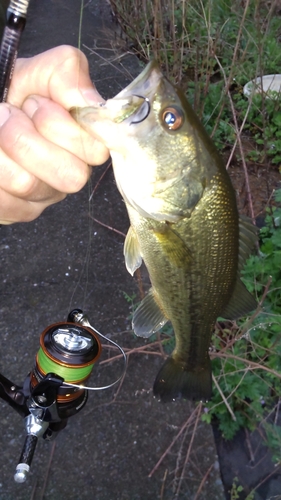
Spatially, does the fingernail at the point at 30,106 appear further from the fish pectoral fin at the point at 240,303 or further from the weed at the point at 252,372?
the weed at the point at 252,372

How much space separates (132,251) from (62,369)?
453mm

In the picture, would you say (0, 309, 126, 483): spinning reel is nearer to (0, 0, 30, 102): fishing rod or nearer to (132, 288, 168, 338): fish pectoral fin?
(132, 288, 168, 338): fish pectoral fin

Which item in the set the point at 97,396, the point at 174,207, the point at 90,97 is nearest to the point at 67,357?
the point at 174,207

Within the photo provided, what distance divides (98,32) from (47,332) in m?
4.52

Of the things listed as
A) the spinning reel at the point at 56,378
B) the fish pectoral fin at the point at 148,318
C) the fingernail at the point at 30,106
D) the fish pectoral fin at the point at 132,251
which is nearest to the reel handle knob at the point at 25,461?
the spinning reel at the point at 56,378

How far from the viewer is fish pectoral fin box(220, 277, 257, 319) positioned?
152 cm

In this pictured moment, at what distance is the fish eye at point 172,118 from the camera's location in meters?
1.16

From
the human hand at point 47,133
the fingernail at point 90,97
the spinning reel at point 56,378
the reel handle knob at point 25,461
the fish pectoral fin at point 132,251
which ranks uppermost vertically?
the fingernail at point 90,97

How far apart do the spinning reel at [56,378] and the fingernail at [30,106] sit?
0.74m

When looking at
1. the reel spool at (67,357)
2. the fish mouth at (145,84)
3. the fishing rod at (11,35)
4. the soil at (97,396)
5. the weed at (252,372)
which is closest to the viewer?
the fishing rod at (11,35)

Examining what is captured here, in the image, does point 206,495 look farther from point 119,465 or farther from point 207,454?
point 119,465

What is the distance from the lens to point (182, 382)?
1696mm

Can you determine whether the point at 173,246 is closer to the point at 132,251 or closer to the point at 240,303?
the point at 132,251

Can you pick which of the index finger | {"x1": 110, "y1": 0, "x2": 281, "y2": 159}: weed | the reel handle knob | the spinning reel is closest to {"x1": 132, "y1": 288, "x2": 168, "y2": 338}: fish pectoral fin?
the spinning reel
